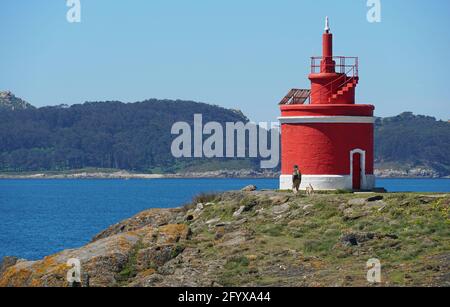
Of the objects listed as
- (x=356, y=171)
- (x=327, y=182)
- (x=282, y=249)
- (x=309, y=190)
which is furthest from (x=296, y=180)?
(x=282, y=249)

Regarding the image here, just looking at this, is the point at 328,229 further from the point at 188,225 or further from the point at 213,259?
→ the point at 188,225

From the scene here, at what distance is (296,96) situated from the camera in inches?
1683

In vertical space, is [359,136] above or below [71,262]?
above

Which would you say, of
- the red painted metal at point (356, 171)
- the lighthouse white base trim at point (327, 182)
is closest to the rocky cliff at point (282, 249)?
the lighthouse white base trim at point (327, 182)

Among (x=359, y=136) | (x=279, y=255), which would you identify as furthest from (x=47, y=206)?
(x=279, y=255)

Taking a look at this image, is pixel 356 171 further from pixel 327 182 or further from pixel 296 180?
pixel 296 180

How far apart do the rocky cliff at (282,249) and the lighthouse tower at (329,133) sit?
2.39 m

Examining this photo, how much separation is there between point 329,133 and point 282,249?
935 centimetres

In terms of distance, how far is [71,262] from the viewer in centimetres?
3200

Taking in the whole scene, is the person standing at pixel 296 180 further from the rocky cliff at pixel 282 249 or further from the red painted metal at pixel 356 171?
the red painted metal at pixel 356 171

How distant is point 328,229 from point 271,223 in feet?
8.62

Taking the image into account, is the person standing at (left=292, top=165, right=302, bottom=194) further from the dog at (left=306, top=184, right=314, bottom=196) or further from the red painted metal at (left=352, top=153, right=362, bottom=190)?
the red painted metal at (left=352, top=153, right=362, bottom=190)

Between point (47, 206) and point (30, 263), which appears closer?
point (30, 263)

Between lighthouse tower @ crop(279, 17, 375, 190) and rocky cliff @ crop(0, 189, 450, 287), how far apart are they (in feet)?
7.84
